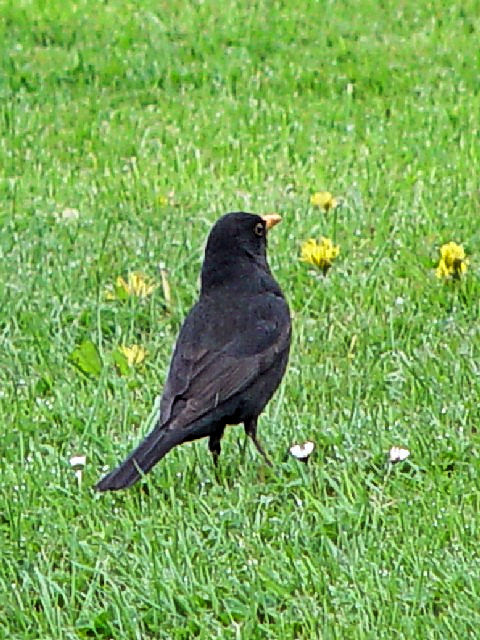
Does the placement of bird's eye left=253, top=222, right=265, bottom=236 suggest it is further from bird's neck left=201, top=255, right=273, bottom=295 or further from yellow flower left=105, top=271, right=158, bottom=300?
yellow flower left=105, top=271, right=158, bottom=300

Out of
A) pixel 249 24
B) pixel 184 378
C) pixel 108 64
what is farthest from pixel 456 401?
pixel 249 24

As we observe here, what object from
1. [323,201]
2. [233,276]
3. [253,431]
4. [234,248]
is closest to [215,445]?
[253,431]

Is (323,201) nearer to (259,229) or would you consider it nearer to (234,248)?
(259,229)

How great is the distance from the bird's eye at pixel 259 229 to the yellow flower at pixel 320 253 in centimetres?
76

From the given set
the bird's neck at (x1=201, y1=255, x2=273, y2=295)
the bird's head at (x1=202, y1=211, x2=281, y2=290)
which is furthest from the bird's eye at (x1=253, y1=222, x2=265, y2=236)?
the bird's neck at (x1=201, y1=255, x2=273, y2=295)

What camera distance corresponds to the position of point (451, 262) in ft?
18.7

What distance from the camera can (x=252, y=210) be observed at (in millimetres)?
6719

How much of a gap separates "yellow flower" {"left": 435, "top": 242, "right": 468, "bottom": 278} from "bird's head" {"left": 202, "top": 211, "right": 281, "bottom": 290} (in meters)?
0.98

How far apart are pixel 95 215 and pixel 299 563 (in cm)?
326

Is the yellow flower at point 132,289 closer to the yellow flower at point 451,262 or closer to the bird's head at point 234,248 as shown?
the bird's head at point 234,248

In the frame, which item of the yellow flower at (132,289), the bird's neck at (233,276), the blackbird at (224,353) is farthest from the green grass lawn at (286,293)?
the bird's neck at (233,276)

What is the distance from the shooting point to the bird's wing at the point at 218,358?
430 cm

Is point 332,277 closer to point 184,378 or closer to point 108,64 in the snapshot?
point 184,378

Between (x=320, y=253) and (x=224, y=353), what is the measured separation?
137 cm
